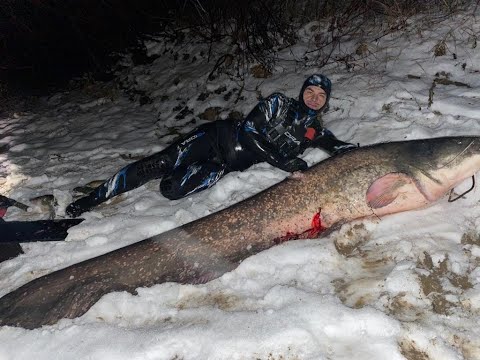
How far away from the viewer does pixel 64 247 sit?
3.49 meters

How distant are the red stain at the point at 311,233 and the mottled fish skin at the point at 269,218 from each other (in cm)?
3

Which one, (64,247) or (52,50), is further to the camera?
(52,50)

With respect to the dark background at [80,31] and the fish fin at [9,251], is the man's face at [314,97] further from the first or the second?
the dark background at [80,31]

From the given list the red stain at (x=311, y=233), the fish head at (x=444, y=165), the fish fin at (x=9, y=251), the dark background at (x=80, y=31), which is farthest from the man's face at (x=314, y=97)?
the dark background at (x=80, y=31)

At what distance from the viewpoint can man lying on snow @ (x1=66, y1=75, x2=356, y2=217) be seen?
156 inches

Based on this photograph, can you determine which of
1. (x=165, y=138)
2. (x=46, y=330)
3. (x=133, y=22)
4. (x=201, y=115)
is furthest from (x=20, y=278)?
(x=133, y=22)

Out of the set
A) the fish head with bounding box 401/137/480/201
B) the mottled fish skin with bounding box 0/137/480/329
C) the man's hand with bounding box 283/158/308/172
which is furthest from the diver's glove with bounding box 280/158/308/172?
the fish head with bounding box 401/137/480/201

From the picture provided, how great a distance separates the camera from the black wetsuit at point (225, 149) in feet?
13.0

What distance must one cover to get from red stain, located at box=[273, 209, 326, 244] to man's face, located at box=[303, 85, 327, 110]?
1348mm

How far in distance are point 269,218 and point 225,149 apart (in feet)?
4.59

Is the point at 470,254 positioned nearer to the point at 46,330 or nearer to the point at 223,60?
the point at 46,330

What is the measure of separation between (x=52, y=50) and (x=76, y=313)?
9.33 meters

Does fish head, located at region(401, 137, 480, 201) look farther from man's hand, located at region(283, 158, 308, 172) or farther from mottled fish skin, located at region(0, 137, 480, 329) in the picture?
man's hand, located at region(283, 158, 308, 172)

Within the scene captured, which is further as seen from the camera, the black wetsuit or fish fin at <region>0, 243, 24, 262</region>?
the black wetsuit
